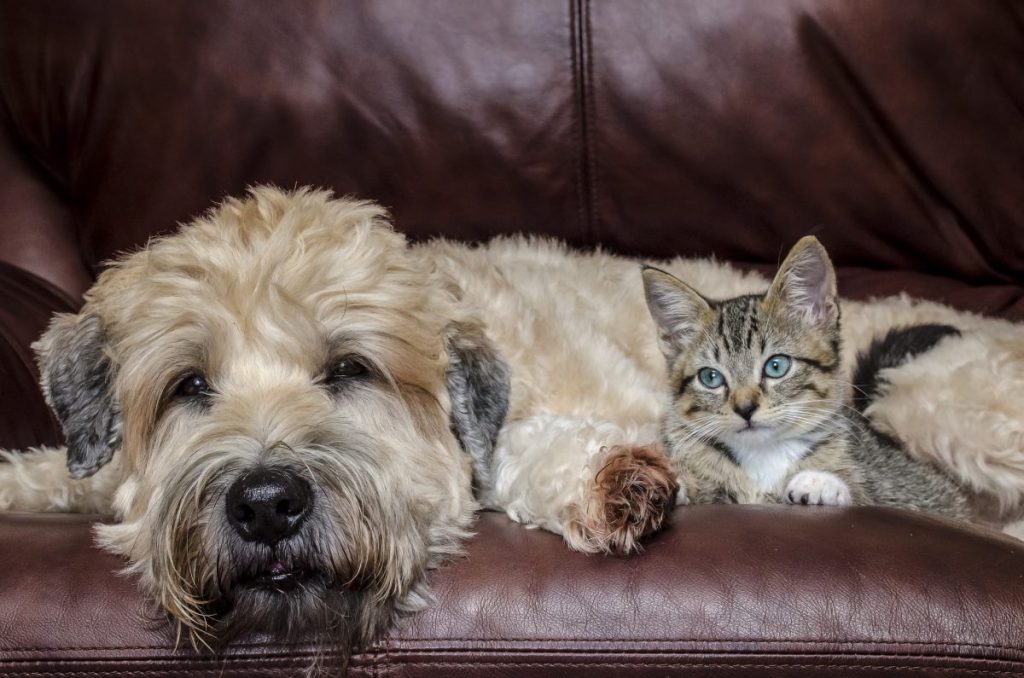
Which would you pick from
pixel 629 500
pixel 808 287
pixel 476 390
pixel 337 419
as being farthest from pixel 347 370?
pixel 808 287

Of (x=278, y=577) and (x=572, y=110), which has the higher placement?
(x=572, y=110)

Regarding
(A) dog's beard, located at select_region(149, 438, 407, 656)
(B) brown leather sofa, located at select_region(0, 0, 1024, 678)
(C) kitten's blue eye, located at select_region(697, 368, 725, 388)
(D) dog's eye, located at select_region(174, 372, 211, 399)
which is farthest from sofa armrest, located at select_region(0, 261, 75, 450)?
(C) kitten's blue eye, located at select_region(697, 368, 725, 388)

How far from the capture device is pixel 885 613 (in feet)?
4.86

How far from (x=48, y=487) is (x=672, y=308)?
1.53 m

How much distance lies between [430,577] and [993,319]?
190 centimetres

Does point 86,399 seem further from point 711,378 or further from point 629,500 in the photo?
point 711,378

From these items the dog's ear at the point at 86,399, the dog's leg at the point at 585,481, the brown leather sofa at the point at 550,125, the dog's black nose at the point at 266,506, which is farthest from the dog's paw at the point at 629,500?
the brown leather sofa at the point at 550,125

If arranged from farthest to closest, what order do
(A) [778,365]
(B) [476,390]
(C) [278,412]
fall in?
(A) [778,365] < (B) [476,390] < (C) [278,412]

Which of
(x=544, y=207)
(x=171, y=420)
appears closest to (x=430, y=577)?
(x=171, y=420)

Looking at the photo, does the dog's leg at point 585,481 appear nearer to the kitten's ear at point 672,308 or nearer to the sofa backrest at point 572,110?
the kitten's ear at point 672,308

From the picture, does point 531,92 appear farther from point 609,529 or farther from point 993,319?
point 609,529

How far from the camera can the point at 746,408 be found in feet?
7.05

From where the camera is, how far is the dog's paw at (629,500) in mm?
1677

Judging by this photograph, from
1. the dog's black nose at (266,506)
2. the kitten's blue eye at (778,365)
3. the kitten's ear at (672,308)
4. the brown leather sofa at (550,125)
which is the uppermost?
the brown leather sofa at (550,125)
